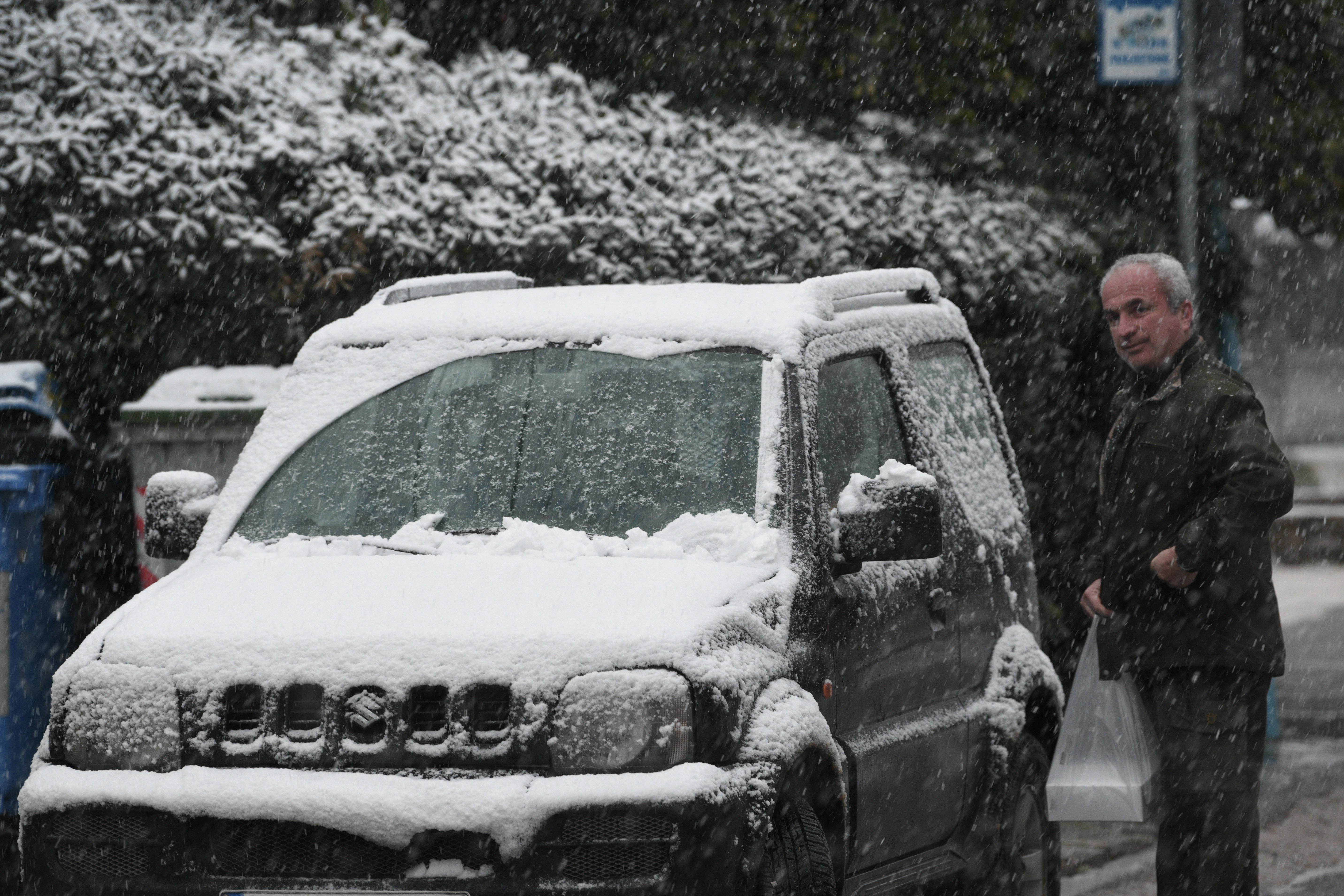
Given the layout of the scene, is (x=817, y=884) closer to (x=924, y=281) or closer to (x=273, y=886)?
(x=273, y=886)

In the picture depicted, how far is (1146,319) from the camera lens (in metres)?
5.39

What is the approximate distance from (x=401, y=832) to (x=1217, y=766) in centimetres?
234

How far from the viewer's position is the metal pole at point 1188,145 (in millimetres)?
8453

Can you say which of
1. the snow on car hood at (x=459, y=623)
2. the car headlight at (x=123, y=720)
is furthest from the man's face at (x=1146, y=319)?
the car headlight at (x=123, y=720)

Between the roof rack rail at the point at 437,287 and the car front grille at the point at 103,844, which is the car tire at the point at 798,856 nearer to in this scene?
the car front grille at the point at 103,844

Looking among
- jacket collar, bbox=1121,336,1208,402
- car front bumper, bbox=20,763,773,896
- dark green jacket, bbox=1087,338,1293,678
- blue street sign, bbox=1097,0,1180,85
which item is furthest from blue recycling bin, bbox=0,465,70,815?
blue street sign, bbox=1097,0,1180,85

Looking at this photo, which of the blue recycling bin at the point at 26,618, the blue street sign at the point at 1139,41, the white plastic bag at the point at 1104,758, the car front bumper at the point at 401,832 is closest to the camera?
the car front bumper at the point at 401,832

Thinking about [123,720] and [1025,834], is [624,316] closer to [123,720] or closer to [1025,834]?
[123,720]

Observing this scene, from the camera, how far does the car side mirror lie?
5.16 metres

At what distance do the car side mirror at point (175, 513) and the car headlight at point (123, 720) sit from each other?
917 mm

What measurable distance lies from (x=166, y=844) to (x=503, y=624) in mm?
837

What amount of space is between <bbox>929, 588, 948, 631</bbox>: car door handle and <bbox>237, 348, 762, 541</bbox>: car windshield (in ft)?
3.03

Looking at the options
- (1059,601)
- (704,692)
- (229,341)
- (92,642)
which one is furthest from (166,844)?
(1059,601)

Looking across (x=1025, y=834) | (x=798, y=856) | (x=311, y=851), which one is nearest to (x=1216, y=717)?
(x=1025, y=834)
